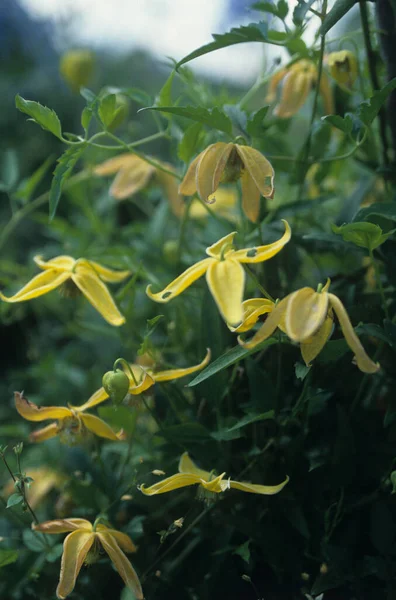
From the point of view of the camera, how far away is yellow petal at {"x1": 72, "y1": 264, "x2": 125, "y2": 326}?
0.54 meters

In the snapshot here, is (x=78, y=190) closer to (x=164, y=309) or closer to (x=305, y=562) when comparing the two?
(x=164, y=309)

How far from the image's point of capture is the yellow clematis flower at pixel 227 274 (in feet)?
1.30

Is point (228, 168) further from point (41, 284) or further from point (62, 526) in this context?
point (62, 526)

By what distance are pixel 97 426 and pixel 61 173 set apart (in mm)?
215

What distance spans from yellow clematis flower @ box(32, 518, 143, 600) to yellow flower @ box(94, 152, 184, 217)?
0.40m

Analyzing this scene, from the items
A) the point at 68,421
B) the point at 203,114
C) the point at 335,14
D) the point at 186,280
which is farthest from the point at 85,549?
the point at 335,14

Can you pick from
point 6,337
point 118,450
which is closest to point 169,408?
point 118,450

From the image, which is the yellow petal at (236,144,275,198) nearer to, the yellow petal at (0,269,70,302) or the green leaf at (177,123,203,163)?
the green leaf at (177,123,203,163)

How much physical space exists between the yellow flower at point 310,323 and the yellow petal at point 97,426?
190mm

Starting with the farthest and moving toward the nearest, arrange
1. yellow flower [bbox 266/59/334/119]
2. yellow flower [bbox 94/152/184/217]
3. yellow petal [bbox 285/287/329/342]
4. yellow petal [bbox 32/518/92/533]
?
yellow flower [bbox 94/152/184/217], yellow flower [bbox 266/59/334/119], yellow petal [bbox 32/518/92/533], yellow petal [bbox 285/287/329/342]

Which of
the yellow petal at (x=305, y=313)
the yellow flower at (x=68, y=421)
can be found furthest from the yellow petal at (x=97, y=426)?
the yellow petal at (x=305, y=313)

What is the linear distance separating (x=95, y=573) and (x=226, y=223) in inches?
14.6

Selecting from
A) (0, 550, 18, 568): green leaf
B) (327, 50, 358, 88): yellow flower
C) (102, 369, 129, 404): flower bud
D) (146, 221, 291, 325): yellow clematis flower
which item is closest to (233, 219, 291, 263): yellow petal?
(146, 221, 291, 325): yellow clematis flower

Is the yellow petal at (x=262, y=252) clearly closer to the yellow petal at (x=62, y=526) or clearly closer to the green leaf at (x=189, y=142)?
the green leaf at (x=189, y=142)
